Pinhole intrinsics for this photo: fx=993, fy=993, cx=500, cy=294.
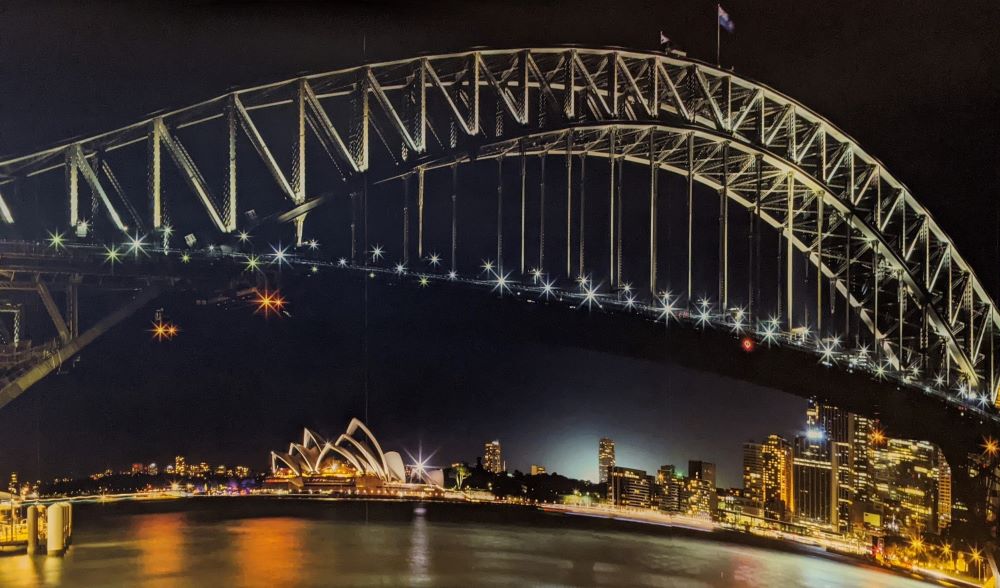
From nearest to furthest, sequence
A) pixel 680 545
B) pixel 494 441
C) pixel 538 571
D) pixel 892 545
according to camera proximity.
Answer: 1. pixel 538 571
2. pixel 494 441
3. pixel 680 545
4. pixel 892 545

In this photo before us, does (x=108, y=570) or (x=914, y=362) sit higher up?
(x=914, y=362)

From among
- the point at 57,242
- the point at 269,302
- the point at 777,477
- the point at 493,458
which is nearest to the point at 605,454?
the point at 493,458

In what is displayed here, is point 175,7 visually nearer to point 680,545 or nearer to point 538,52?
point 538,52

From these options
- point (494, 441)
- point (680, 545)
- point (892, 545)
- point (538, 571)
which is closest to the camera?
point (538, 571)

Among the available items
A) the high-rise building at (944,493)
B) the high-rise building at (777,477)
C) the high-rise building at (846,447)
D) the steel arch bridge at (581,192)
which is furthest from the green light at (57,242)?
the high-rise building at (944,493)

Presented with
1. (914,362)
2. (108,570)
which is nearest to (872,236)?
(914,362)

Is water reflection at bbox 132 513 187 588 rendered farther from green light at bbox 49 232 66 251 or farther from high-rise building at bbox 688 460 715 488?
high-rise building at bbox 688 460 715 488

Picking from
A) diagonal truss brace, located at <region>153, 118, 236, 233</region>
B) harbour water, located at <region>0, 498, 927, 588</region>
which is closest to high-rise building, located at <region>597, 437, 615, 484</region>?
harbour water, located at <region>0, 498, 927, 588</region>
